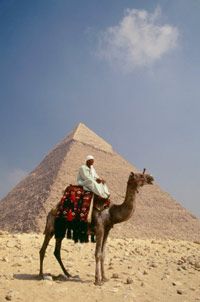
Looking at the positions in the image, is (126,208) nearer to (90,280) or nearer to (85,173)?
(85,173)

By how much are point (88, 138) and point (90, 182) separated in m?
87.4

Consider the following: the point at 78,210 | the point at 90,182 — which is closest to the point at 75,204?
the point at 78,210

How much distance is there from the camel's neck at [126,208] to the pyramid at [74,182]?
4210 centimetres

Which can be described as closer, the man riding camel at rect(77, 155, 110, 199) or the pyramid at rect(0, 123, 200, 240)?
the man riding camel at rect(77, 155, 110, 199)

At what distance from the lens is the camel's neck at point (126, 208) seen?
23.2 feet

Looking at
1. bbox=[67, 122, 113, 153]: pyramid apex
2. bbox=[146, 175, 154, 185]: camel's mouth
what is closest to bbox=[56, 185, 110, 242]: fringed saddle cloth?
bbox=[146, 175, 154, 185]: camel's mouth

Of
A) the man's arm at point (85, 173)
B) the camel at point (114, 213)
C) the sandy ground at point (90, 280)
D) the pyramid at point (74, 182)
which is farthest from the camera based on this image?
the pyramid at point (74, 182)

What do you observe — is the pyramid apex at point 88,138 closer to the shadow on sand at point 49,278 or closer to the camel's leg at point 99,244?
the shadow on sand at point 49,278

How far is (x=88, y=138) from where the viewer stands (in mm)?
94562

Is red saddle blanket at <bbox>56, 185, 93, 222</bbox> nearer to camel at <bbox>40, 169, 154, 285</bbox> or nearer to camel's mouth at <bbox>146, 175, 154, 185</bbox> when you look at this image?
camel at <bbox>40, 169, 154, 285</bbox>

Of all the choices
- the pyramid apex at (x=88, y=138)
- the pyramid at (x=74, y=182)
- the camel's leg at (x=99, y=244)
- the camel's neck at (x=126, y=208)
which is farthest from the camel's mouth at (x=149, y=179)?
the pyramid apex at (x=88, y=138)

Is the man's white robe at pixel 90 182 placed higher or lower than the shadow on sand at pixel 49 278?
higher

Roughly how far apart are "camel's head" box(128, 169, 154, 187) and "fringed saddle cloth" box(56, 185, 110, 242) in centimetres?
55

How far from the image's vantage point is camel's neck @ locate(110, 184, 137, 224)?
707 centimetres
